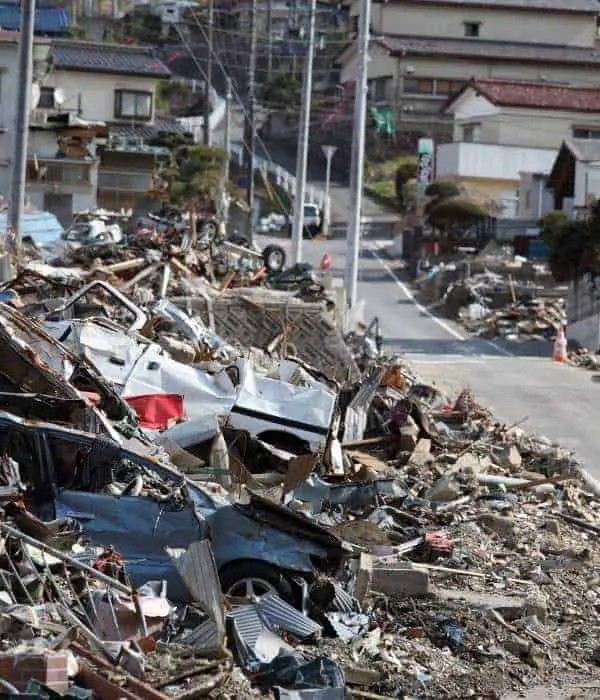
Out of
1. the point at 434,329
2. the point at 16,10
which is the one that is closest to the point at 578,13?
the point at 16,10

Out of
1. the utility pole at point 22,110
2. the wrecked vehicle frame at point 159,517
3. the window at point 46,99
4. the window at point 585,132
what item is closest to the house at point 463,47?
the window at point 585,132

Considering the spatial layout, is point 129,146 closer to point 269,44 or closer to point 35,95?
point 35,95

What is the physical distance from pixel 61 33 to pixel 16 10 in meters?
16.3

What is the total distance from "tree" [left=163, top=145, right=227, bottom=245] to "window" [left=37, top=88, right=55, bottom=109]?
710 cm

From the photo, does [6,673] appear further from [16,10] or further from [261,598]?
[16,10]

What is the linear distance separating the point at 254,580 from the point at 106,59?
5102 cm

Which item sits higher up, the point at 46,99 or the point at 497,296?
the point at 46,99

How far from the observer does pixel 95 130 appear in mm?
49000

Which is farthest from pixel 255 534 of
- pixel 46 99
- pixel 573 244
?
pixel 46 99

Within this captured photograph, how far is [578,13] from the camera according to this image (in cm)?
9281

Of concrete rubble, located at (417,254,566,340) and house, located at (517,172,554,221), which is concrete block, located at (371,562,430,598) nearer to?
concrete rubble, located at (417,254,566,340)

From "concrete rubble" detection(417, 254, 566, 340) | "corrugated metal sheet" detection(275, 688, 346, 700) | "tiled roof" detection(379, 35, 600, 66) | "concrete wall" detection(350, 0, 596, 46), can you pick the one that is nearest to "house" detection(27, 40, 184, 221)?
"concrete rubble" detection(417, 254, 566, 340)

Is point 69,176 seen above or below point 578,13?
below

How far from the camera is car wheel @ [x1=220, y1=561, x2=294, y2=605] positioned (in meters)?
12.1
